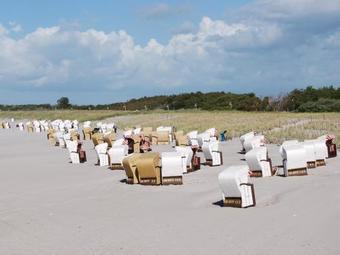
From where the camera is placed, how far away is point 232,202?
13.8 meters

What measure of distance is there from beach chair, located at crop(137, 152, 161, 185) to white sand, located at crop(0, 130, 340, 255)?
1.27 feet

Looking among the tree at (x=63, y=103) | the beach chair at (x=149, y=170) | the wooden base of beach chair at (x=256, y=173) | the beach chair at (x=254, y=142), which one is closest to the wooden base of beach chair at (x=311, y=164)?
the wooden base of beach chair at (x=256, y=173)

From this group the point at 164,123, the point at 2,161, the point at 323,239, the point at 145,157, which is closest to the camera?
the point at 323,239

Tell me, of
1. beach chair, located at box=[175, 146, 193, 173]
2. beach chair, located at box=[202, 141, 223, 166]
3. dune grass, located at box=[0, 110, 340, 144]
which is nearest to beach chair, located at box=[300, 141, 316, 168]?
beach chair, located at box=[175, 146, 193, 173]

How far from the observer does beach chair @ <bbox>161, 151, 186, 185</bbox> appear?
17798 mm

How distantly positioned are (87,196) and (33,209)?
219cm

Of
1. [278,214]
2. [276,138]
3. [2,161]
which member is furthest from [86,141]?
[278,214]

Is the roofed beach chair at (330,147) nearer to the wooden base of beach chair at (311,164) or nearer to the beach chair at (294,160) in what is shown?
the wooden base of beach chair at (311,164)

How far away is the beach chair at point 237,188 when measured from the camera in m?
13.5

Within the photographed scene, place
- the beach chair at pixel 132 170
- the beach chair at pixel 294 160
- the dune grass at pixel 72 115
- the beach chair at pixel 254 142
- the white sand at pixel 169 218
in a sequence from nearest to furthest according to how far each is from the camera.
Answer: the white sand at pixel 169 218
the beach chair at pixel 294 160
the beach chair at pixel 132 170
the beach chair at pixel 254 142
the dune grass at pixel 72 115

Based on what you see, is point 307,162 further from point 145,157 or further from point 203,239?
point 203,239

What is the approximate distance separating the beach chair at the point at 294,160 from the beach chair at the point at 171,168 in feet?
9.80

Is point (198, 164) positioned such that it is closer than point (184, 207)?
No

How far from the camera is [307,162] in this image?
1970 cm
